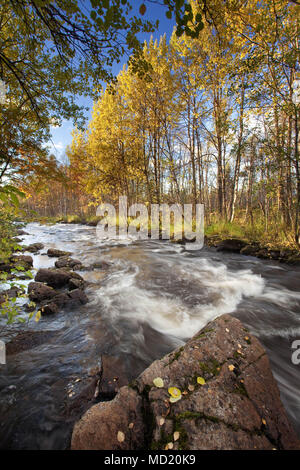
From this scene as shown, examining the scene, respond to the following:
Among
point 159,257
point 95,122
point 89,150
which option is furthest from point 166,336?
point 95,122

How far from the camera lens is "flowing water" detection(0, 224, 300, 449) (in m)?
2.02

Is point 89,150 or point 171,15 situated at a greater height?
point 89,150

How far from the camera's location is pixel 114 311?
13.8 ft

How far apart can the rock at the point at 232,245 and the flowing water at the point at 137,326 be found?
1304mm

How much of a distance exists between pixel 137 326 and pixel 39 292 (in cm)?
248

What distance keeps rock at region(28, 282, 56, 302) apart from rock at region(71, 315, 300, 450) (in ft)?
11.6

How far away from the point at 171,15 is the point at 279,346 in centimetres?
460

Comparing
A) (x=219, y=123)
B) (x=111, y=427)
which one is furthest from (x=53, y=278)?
(x=219, y=123)

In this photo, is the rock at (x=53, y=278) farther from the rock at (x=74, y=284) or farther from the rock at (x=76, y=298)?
the rock at (x=76, y=298)

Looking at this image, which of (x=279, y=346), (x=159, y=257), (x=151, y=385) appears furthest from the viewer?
(x=159, y=257)

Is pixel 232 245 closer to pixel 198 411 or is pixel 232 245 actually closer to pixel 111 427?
pixel 198 411

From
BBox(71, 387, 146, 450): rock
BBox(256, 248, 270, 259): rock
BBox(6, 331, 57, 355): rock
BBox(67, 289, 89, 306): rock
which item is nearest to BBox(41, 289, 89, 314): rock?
BBox(67, 289, 89, 306): rock

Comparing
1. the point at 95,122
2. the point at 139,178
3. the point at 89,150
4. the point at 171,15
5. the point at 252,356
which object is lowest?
the point at 252,356
